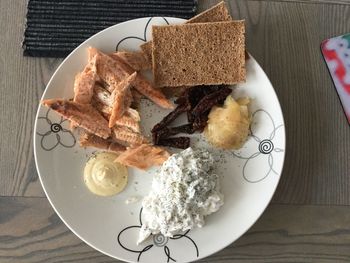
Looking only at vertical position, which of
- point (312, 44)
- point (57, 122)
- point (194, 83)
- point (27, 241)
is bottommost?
point (27, 241)

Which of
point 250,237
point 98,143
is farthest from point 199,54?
point 250,237

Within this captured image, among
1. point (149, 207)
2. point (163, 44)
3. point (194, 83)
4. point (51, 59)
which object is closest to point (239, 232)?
point (149, 207)

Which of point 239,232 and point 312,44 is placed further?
point 312,44

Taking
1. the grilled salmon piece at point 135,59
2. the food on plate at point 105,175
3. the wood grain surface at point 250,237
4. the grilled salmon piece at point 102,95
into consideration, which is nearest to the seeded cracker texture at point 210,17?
the grilled salmon piece at point 135,59

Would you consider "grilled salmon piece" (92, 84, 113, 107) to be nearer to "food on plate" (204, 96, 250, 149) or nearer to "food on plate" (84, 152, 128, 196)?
"food on plate" (84, 152, 128, 196)

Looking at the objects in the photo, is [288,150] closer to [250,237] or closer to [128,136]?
[250,237]

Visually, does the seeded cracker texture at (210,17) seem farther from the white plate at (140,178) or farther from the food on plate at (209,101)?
the food on plate at (209,101)

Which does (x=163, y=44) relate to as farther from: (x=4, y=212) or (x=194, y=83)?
(x=4, y=212)

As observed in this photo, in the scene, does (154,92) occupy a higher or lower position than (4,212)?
higher
